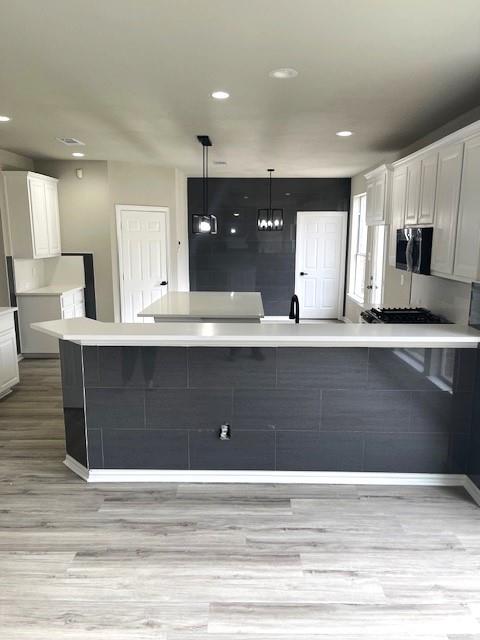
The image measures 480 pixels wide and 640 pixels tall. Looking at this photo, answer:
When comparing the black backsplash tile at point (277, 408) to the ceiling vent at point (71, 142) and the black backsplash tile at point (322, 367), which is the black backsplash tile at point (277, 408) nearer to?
the black backsplash tile at point (322, 367)

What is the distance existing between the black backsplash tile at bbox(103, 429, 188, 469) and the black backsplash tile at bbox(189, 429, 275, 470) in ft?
0.27

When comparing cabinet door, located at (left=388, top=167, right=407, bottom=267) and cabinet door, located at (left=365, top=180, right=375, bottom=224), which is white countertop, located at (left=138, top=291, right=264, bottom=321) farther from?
cabinet door, located at (left=365, top=180, right=375, bottom=224)

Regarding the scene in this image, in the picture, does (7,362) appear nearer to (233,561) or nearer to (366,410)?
(233,561)

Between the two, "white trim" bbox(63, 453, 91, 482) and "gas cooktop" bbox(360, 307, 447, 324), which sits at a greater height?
"gas cooktop" bbox(360, 307, 447, 324)

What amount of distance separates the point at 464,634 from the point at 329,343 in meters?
1.50

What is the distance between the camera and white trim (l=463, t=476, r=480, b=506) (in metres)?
2.71

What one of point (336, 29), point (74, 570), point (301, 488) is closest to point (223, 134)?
point (336, 29)

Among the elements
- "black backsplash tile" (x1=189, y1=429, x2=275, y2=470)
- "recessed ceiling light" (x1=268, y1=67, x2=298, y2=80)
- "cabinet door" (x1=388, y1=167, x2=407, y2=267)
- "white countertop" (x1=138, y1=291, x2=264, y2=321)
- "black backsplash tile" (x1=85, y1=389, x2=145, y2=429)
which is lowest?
"black backsplash tile" (x1=189, y1=429, x2=275, y2=470)

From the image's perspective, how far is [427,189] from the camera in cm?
362

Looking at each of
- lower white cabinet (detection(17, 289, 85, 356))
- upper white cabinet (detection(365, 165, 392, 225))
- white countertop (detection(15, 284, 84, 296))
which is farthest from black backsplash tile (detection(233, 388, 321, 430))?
white countertop (detection(15, 284, 84, 296))

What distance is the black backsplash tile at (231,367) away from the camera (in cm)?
278

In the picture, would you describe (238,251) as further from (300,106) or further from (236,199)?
(300,106)

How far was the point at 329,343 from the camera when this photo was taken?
8.87 ft

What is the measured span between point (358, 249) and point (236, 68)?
5.66 meters
